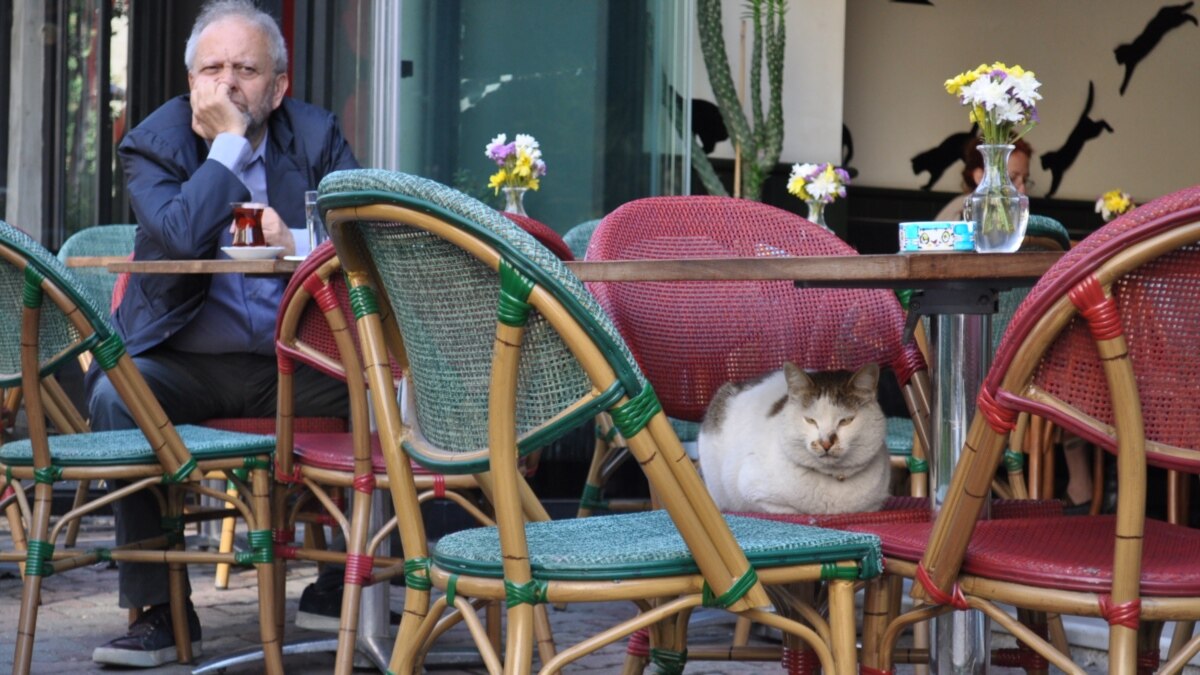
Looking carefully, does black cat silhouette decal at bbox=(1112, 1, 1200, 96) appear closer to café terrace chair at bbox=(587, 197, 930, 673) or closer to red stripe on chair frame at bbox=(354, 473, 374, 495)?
café terrace chair at bbox=(587, 197, 930, 673)

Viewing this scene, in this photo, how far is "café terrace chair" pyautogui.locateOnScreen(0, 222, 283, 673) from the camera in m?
2.86

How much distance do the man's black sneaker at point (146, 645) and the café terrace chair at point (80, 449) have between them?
249 millimetres

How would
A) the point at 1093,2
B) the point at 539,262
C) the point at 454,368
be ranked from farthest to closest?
the point at 1093,2
the point at 454,368
the point at 539,262

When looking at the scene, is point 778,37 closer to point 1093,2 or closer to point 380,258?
point 1093,2

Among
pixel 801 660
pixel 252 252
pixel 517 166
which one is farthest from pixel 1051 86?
pixel 801 660

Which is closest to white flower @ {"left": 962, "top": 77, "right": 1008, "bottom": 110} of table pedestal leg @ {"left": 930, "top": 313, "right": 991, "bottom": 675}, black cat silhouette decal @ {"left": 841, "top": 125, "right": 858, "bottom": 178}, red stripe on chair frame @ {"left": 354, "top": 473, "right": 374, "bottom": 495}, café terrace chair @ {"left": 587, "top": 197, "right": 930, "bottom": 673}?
table pedestal leg @ {"left": 930, "top": 313, "right": 991, "bottom": 675}

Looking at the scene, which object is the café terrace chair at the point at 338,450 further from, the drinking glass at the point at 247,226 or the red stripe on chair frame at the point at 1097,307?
the red stripe on chair frame at the point at 1097,307

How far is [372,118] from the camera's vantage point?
16.8 feet

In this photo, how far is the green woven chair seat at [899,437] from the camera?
3346 millimetres

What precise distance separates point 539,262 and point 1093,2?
8792 mm

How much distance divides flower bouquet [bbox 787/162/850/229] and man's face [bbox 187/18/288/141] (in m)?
1.54

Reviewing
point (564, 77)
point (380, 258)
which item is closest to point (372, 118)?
point (564, 77)

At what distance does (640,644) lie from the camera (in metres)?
2.24

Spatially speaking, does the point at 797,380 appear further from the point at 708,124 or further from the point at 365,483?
the point at 708,124
